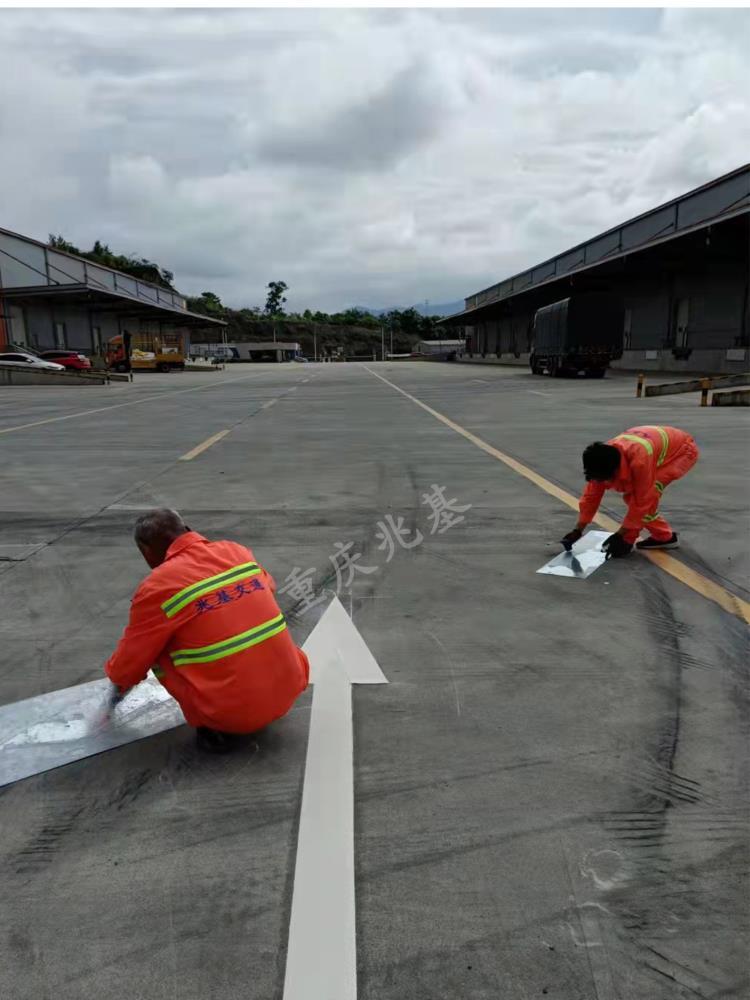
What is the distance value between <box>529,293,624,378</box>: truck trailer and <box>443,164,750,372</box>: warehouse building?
9.99 feet

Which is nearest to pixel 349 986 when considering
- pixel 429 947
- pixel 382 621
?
pixel 429 947

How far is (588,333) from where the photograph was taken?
31.4 metres

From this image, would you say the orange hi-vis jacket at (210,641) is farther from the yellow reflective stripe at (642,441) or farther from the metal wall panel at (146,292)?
the metal wall panel at (146,292)

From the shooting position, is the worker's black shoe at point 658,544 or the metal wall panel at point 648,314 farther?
the metal wall panel at point 648,314

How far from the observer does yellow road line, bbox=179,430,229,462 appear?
10508 millimetres

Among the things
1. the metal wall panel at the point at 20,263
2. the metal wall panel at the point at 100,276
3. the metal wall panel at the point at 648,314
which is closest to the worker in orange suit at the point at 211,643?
the metal wall panel at the point at 648,314

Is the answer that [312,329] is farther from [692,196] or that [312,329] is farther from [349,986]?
[349,986]

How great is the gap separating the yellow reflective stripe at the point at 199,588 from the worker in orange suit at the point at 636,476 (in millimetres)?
2941

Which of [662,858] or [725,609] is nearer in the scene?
[662,858]

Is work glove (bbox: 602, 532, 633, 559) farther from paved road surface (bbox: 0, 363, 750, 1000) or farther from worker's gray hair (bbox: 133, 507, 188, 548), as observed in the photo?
worker's gray hair (bbox: 133, 507, 188, 548)

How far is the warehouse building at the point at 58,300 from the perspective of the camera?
44.9 metres

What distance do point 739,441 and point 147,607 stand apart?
11.3 meters

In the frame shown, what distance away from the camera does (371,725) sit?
3127mm

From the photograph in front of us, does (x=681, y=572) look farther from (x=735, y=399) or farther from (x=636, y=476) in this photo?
(x=735, y=399)
